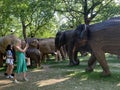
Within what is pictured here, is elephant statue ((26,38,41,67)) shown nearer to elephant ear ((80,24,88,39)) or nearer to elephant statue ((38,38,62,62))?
elephant statue ((38,38,62,62))

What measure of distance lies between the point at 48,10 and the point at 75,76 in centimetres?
1913

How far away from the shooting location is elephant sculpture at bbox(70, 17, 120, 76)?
1190cm

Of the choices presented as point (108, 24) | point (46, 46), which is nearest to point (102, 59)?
point (108, 24)

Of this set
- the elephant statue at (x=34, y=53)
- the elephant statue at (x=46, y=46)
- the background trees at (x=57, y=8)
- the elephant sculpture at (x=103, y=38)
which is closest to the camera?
the elephant sculpture at (x=103, y=38)

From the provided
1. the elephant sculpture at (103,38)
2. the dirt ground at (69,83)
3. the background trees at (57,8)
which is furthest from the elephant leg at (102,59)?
the background trees at (57,8)

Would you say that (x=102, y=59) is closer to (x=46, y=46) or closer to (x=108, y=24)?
(x=108, y=24)

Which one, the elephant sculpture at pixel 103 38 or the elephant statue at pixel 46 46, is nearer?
the elephant sculpture at pixel 103 38

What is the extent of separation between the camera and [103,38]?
12211mm

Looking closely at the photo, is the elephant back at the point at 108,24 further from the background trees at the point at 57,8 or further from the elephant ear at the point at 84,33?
the background trees at the point at 57,8

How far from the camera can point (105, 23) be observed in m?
12.4

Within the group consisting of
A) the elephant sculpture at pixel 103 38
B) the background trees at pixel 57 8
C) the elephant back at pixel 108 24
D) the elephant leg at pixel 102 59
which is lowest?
the elephant leg at pixel 102 59

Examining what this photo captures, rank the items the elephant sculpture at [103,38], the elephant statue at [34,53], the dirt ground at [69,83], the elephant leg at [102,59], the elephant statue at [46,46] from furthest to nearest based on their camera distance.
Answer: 1. the elephant statue at [46,46]
2. the elephant statue at [34,53]
3. the elephant leg at [102,59]
4. the elephant sculpture at [103,38]
5. the dirt ground at [69,83]

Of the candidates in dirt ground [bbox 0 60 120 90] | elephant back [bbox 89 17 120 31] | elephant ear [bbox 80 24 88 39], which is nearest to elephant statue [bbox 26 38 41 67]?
dirt ground [bbox 0 60 120 90]

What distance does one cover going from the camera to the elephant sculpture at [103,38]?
39.0ft
